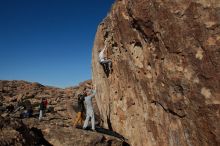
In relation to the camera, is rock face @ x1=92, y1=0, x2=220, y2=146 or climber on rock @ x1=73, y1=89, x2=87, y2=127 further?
climber on rock @ x1=73, y1=89, x2=87, y2=127

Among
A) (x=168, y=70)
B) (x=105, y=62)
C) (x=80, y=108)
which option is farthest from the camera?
(x=80, y=108)

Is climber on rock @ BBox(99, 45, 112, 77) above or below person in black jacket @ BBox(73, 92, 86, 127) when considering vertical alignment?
above

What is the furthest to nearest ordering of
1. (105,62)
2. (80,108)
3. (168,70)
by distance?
(80,108), (105,62), (168,70)


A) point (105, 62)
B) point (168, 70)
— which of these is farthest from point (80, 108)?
point (168, 70)

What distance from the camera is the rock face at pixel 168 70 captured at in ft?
29.2

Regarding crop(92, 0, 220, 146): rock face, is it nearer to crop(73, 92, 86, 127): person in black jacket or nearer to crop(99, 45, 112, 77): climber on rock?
crop(99, 45, 112, 77): climber on rock

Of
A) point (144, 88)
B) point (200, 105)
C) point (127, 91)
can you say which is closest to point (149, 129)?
point (144, 88)

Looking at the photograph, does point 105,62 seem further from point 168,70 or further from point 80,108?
point 168,70

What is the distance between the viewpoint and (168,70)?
1035cm

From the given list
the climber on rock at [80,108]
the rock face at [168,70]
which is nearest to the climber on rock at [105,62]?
the rock face at [168,70]

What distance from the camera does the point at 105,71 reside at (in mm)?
17156

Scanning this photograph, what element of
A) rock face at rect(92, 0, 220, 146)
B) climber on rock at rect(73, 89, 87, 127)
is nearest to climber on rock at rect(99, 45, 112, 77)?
rock face at rect(92, 0, 220, 146)

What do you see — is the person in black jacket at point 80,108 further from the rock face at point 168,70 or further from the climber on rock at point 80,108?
the rock face at point 168,70

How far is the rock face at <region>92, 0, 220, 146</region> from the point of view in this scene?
8906mm
